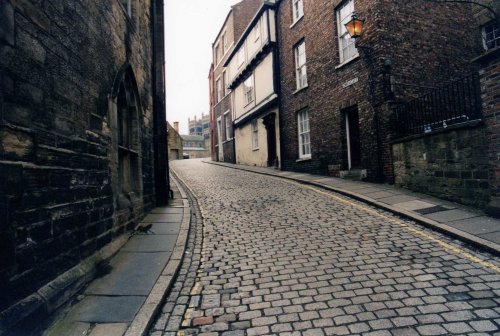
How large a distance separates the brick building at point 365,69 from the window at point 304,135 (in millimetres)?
49

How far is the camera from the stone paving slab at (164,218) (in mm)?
7090

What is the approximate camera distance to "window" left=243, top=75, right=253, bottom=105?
21152 millimetres

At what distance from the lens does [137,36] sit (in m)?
7.32

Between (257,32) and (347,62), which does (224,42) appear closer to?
(257,32)

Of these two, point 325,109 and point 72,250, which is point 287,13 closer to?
point 325,109

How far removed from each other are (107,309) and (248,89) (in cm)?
1974

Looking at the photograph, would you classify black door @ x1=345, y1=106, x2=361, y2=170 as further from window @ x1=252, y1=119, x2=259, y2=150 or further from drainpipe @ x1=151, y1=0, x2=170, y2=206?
window @ x1=252, y1=119, x2=259, y2=150

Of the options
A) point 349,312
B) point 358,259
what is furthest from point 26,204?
point 358,259

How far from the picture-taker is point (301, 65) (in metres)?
15.2

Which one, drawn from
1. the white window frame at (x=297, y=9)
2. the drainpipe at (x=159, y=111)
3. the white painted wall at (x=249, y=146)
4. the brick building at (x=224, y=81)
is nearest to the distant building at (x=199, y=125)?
the brick building at (x=224, y=81)

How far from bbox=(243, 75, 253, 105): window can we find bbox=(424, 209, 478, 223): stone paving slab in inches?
634

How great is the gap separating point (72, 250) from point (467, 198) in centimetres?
775

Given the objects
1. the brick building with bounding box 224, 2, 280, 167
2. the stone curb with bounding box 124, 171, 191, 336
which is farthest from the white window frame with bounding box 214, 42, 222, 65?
the stone curb with bounding box 124, 171, 191, 336

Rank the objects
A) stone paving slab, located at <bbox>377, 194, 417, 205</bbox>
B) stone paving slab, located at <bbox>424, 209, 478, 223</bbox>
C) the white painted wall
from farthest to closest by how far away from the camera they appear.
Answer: the white painted wall → stone paving slab, located at <bbox>377, 194, 417, 205</bbox> → stone paving slab, located at <bbox>424, 209, 478, 223</bbox>
